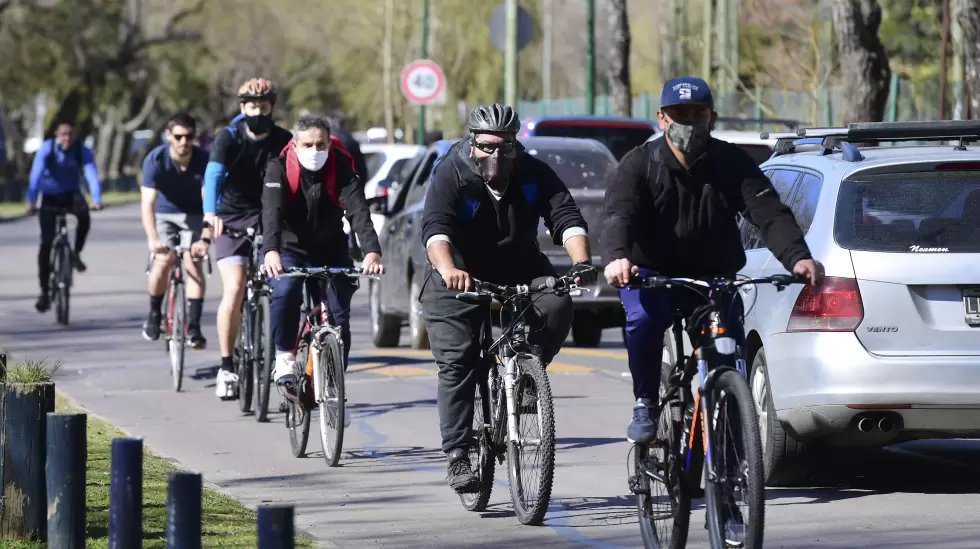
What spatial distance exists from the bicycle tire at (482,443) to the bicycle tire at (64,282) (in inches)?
401

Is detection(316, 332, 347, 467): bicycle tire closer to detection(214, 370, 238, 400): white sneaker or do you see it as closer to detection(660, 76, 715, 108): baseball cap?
detection(214, 370, 238, 400): white sneaker

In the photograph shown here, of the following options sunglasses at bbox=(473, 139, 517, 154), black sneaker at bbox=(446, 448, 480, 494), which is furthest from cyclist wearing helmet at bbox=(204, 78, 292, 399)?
sunglasses at bbox=(473, 139, 517, 154)

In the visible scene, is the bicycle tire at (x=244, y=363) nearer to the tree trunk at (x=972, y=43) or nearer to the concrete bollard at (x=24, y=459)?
the concrete bollard at (x=24, y=459)

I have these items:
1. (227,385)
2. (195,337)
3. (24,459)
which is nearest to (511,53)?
(195,337)

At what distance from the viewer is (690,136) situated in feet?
22.4

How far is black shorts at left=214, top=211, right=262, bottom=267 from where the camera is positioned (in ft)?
37.1

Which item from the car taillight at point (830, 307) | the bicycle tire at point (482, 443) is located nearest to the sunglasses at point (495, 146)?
the bicycle tire at point (482, 443)

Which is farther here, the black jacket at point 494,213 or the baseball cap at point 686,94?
the black jacket at point 494,213

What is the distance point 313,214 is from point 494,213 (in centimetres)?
239

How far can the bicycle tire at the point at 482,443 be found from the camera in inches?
305

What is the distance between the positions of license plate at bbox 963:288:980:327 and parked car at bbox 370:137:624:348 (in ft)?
21.4

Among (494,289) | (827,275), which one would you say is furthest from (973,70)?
(494,289)

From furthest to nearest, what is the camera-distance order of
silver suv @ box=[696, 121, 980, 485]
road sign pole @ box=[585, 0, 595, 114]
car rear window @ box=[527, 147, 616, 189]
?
1. road sign pole @ box=[585, 0, 595, 114]
2. car rear window @ box=[527, 147, 616, 189]
3. silver suv @ box=[696, 121, 980, 485]

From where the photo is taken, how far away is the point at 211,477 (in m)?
8.99
